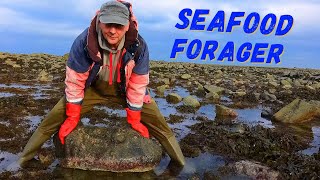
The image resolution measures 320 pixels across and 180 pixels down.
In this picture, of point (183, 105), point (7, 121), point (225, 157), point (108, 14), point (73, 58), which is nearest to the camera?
point (108, 14)

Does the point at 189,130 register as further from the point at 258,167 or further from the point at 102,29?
the point at 102,29

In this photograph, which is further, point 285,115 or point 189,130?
point 285,115

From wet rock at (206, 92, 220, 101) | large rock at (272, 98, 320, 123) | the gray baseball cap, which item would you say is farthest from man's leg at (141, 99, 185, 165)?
wet rock at (206, 92, 220, 101)

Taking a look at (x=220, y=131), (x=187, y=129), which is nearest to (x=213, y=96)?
(x=187, y=129)

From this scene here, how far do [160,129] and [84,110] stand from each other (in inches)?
57.7

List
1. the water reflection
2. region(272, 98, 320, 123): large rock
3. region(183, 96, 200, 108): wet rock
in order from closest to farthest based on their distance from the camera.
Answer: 1. the water reflection
2. region(272, 98, 320, 123): large rock
3. region(183, 96, 200, 108): wet rock

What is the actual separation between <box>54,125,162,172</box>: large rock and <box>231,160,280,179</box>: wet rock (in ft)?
4.78

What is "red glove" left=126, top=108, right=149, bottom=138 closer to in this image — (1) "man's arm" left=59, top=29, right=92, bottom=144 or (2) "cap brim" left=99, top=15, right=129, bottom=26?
(1) "man's arm" left=59, top=29, right=92, bottom=144

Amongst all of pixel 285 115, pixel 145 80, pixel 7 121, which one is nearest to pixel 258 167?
pixel 145 80

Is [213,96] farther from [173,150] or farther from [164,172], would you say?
[164,172]

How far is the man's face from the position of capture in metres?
5.57

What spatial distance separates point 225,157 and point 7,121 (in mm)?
5729

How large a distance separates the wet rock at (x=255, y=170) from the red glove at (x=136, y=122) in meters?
1.75

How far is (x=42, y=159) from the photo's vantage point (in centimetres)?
691
